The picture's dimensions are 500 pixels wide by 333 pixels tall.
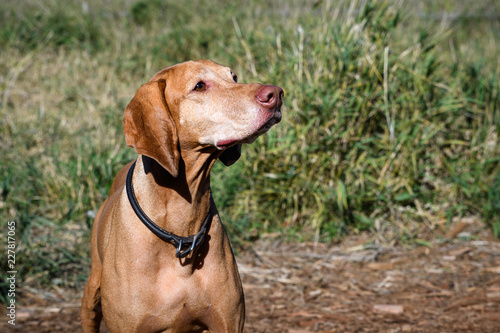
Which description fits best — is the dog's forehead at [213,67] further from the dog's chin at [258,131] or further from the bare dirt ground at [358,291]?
the bare dirt ground at [358,291]

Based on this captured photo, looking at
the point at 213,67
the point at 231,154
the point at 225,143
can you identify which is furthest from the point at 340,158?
the point at 225,143

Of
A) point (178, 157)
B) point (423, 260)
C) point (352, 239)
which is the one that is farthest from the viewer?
point (352, 239)

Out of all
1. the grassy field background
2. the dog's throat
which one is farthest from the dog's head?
the grassy field background

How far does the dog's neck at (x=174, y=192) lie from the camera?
8.41 feet

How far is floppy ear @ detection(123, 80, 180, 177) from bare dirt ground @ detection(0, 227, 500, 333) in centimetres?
183

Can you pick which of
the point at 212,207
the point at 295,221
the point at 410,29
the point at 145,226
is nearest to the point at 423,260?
the point at 295,221

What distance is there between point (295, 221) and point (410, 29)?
386 cm

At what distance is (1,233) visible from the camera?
438 cm

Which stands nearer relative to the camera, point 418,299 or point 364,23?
point 418,299

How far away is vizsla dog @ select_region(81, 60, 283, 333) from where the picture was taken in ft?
8.06

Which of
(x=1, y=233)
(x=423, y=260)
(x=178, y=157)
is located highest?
(x=178, y=157)

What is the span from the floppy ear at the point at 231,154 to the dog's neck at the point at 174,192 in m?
0.15

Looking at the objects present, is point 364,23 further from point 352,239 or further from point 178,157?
point 178,157

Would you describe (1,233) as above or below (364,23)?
below
